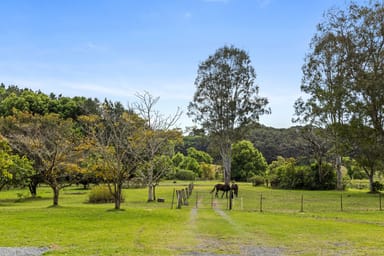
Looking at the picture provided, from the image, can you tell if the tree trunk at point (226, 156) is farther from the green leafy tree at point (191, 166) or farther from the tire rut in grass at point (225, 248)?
the green leafy tree at point (191, 166)

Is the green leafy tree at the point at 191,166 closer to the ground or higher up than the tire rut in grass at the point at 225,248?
higher up

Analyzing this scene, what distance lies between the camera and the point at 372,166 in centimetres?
4209

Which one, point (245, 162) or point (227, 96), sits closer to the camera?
point (227, 96)

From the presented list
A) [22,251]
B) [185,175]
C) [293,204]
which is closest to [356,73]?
[293,204]

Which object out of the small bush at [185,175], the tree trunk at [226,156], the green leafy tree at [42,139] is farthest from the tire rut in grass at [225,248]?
the small bush at [185,175]

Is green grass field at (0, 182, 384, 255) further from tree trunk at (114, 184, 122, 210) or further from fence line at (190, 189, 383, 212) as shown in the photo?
fence line at (190, 189, 383, 212)

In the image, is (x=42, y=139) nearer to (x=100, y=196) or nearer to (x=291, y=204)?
(x=100, y=196)

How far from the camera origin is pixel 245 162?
76688 millimetres

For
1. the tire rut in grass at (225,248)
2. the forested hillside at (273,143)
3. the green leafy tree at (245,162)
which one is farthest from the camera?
the forested hillside at (273,143)

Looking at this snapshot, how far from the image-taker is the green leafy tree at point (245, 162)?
2989 inches

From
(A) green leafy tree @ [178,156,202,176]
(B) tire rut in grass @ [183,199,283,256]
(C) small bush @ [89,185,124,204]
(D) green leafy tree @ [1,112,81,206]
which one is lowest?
(C) small bush @ [89,185,124,204]

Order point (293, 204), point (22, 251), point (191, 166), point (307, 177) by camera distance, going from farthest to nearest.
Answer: point (191, 166)
point (307, 177)
point (293, 204)
point (22, 251)

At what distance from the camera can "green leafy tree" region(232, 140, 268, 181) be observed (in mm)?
75919

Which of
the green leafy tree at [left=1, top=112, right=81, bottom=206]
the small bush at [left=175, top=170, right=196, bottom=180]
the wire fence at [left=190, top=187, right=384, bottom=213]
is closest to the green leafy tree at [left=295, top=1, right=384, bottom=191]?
the wire fence at [left=190, top=187, right=384, bottom=213]
